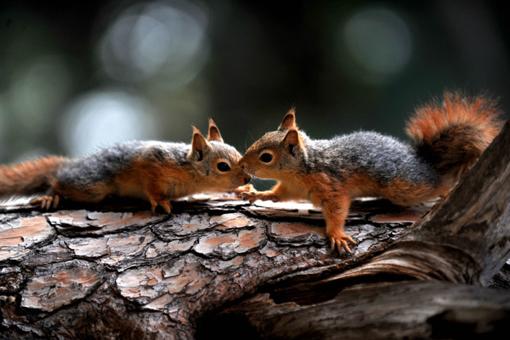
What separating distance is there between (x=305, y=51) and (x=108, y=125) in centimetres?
173

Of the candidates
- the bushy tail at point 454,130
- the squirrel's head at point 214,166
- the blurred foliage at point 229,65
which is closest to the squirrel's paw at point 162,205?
the squirrel's head at point 214,166

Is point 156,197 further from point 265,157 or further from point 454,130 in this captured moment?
point 454,130

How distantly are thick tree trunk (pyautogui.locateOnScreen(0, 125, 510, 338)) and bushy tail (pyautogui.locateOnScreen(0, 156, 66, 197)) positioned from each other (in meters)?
0.29

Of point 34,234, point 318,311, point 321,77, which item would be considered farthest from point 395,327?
point 321,77

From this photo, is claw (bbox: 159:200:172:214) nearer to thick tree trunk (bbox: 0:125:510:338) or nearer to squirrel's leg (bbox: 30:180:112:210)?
thick tree trunk (bbox: 0:125:510:338)

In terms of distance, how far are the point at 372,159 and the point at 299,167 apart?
347 mm

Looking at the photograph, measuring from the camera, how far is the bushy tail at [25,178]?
8.82 ft

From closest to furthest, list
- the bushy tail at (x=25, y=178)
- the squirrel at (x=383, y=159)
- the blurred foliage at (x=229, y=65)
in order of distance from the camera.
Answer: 1. the squirrel at (x=383, y=159)
2. the bushy tail at (x=25, y=178)
3. the blurred foliage at (x=229, y=65)

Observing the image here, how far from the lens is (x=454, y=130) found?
2.27 metres

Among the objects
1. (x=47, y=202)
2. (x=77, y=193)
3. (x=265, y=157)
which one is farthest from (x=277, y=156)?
(x=47, y=202)

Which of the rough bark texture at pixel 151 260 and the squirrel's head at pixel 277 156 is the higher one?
the squirrel's head at pixel 277 156

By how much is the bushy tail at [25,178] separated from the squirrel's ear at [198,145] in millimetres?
799

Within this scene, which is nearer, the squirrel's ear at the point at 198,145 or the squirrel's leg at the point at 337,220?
the squirrel's leg at the point at 337,220

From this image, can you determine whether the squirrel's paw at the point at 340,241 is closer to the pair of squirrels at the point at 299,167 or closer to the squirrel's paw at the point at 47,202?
the pair of squirrels at the point at 299,167
